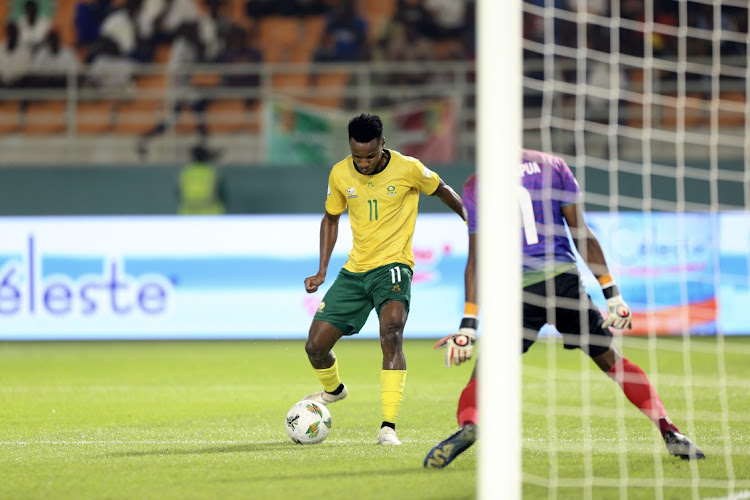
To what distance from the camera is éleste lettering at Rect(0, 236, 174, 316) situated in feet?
43.5

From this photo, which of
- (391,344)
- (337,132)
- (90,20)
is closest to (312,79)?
(337,132)

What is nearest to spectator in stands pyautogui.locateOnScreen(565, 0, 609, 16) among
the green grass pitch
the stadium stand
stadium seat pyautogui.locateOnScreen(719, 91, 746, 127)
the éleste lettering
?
the stadium stand

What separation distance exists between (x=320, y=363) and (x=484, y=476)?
9.25 ft

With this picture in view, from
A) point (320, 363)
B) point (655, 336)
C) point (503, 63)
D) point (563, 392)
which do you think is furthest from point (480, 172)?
point (655, 336)

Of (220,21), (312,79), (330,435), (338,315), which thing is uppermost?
(220,21)

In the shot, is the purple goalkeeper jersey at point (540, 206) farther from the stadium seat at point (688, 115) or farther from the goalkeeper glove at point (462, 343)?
the stadium seat at point (688, 115)

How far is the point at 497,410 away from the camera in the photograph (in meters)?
3.97

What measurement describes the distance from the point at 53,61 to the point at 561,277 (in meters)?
12.3

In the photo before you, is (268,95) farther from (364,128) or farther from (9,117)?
(364,128)

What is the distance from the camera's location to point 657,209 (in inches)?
530

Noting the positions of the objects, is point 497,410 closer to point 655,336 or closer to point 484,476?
point 484,476

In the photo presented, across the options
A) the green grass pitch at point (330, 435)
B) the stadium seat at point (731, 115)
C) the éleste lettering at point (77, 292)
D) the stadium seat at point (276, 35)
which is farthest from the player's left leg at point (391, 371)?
the stadium seat at point (276, 35)

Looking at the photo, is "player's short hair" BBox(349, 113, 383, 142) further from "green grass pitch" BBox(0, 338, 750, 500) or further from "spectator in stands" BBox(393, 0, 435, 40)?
"spectator in stands" BBox(393, 0, 435, 40)

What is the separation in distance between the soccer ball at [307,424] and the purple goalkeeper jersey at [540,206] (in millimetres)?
1611
